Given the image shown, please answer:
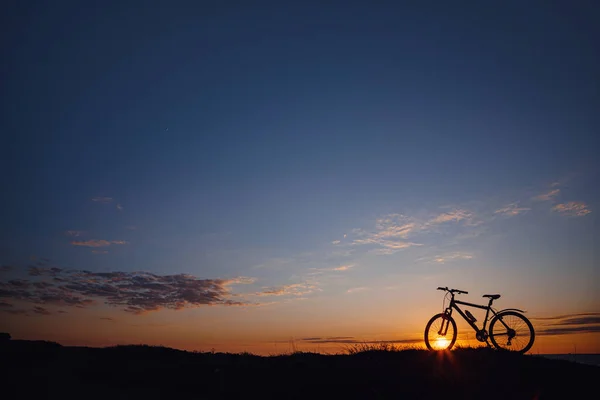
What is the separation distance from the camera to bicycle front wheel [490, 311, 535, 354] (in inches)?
558

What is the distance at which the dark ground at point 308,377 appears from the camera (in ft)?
35.3

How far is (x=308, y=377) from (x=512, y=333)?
7.78 meters

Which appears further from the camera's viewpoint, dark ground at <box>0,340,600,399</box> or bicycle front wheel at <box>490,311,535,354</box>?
bicycle front wheel at <box>490,311,535,354</box>

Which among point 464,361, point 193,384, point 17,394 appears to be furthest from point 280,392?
point 17,394

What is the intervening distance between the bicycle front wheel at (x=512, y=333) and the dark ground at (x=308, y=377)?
50 centimetres

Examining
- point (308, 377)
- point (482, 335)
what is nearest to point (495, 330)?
point (482, 335)

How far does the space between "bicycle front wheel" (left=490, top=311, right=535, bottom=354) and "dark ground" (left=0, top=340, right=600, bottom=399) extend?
50cm

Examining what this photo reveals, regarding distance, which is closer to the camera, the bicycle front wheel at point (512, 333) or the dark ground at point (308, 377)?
the dark ground at point (308, 377)

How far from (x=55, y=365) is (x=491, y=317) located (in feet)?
50.2

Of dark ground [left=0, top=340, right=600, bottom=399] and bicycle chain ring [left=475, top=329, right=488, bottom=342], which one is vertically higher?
bicycle chain ring [left=475, top=329, right=488, bottom=342]

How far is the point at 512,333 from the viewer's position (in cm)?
1424

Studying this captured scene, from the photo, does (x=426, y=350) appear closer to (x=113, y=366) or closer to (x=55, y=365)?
(x=113, y=366)

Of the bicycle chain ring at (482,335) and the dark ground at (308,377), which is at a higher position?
the bicycle chain ring at (482,335)

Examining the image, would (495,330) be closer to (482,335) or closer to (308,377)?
(482,335)
